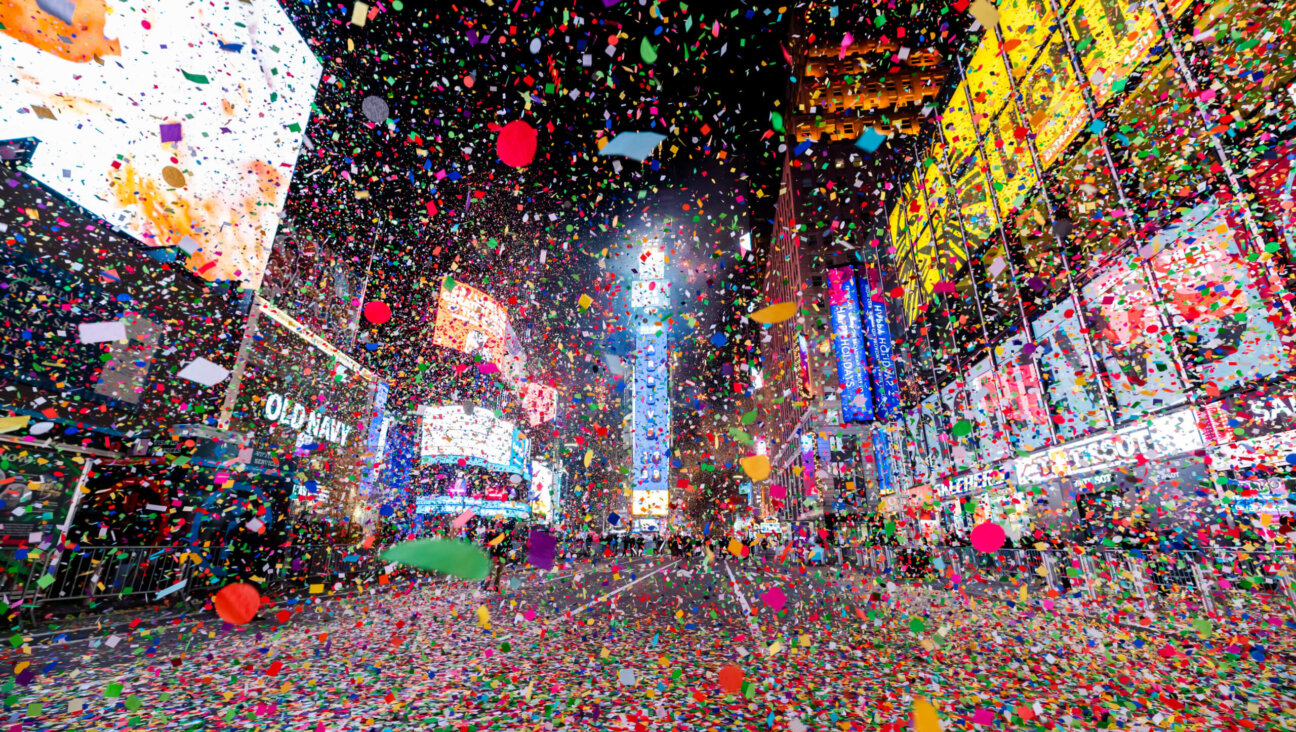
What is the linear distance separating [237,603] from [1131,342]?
69.5 feet

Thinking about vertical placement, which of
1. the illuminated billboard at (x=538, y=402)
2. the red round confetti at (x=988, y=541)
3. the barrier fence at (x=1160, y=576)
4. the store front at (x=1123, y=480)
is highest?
the illuminated billboard at (x=538, y=402)

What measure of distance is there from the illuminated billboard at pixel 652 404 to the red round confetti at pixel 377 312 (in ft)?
383

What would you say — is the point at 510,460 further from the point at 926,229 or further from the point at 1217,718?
the point at 1217,718

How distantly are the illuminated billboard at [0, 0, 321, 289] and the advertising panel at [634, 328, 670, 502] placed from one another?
12773 centimetres

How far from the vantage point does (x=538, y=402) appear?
168 ft

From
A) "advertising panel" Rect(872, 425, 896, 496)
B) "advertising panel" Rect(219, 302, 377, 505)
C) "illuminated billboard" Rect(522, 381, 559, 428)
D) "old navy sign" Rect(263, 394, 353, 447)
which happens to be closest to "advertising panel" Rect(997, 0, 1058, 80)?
"advertising panel" Rect(872, 425, 896, 496)

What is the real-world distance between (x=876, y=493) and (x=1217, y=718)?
114ft

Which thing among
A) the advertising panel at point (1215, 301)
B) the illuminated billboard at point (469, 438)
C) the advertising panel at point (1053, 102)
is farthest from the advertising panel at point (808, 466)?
the advertising panel at point (1215, 301)

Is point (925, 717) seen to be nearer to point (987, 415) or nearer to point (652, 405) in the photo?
point (987, 415)

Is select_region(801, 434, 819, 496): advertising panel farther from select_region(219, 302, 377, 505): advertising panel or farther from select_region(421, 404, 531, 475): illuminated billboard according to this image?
select_region(219, 302, 377, 505): advertising panel

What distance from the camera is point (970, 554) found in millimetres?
16031

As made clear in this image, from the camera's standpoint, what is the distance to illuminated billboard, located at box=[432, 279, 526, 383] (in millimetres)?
29608

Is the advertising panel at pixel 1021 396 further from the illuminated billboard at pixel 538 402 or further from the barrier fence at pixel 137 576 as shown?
the illuminated billboard at pixel 538 402

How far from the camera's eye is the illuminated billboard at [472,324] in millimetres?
29608
